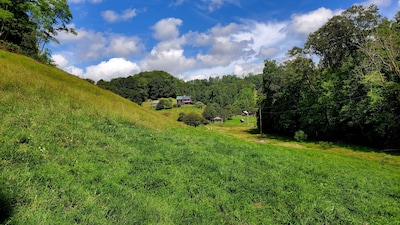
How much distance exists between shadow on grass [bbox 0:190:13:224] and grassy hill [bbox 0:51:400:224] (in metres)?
0.02

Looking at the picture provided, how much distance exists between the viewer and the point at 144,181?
352 inches

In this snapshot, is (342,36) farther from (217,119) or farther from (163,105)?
(163,105)

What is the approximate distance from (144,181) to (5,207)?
165 inches

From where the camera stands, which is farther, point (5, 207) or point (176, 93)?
point (176, 93)

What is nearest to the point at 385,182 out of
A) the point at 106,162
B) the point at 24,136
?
the point at 106,162

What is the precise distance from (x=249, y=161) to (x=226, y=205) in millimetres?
5493

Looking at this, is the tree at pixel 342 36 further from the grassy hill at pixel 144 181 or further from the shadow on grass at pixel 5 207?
the shadow on grass at pixel 5 207

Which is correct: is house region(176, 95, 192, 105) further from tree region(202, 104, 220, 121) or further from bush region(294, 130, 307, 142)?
bush region(294, 130, 307, 142)

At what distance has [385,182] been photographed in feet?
46.3

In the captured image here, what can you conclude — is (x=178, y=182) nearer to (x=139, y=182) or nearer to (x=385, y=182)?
(x=139, y=182)

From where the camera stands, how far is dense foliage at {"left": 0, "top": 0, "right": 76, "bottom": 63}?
34906mm

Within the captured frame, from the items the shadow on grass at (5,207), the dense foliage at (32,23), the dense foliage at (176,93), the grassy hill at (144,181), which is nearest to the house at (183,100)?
the dense foliage at (176,93)

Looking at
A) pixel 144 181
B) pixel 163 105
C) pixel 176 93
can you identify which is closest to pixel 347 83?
pixel 144 181

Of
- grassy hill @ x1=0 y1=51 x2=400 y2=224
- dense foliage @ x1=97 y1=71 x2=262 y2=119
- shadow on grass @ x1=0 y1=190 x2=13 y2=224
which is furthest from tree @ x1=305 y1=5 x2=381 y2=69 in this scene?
dense foliage @ x1=97 y1=71 x2=262 y2=119
